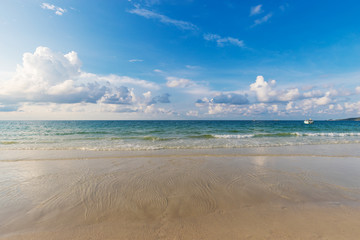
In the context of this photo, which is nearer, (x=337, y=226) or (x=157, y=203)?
(x=337, y=226)

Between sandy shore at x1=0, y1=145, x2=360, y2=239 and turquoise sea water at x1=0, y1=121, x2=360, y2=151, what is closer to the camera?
sandy shore at x1=0, y1=145, x2=360, y2=239

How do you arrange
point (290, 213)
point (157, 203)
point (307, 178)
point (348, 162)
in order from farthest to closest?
point (348, 162) < point (307, 178) < point (157, 203) < point (290, 213)

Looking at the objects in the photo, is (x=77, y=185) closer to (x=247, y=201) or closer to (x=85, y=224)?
(x=85, y=224)

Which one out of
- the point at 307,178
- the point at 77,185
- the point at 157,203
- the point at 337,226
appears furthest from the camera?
the point at 307,178

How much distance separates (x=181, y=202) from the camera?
516 cm

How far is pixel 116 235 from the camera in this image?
3652 millimetres

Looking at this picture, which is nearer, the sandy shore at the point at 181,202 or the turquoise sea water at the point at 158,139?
the sandy shore at the point at 181,202

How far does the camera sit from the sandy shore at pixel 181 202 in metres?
3.79

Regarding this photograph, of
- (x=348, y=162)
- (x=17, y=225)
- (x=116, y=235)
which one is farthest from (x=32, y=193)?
(x=348, y=162)

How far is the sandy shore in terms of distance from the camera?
3.79 meters

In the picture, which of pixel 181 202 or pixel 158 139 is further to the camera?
pixel 158 139

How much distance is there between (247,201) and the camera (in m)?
5.21

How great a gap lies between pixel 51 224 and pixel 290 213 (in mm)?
6628

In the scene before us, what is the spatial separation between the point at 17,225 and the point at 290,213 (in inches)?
296
